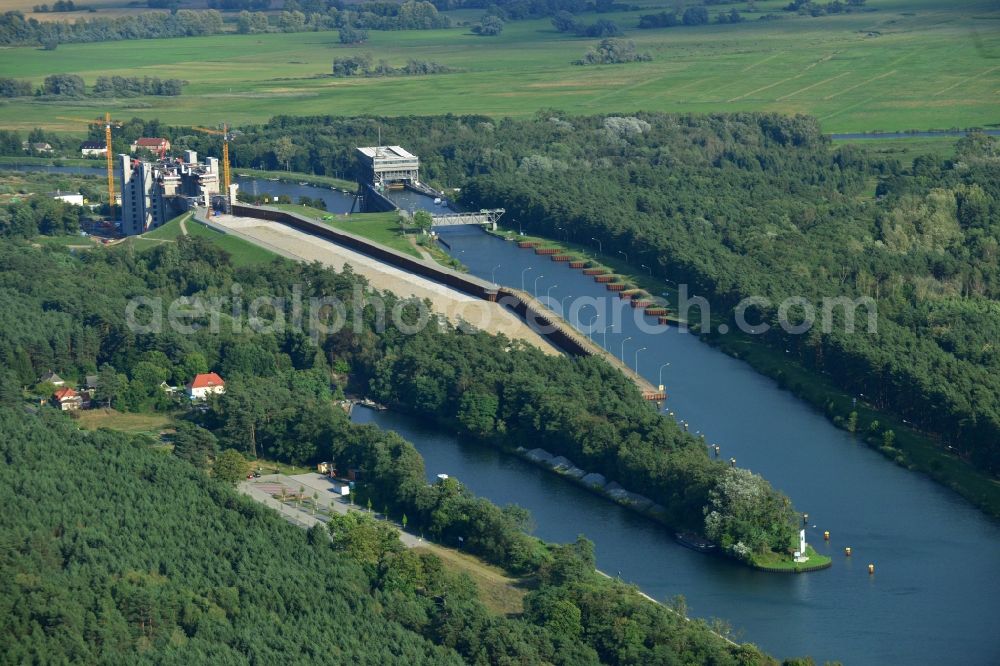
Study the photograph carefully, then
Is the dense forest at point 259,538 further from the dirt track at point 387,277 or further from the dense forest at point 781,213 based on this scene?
the dense forest at point 781,213

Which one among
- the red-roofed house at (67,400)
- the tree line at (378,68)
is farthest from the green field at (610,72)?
the red-roofed house at (67,400)

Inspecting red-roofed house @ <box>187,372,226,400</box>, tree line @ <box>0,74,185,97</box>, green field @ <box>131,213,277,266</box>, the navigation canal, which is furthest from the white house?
tree line @ <box>0,74,185,97</box>

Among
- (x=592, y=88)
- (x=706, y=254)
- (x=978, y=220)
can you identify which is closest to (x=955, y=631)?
(x=706, y=254)

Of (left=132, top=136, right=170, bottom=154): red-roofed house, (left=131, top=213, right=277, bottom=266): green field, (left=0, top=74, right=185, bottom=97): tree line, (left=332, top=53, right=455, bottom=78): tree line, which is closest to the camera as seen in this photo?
(left=131, top=213, right=277, bottom=266): green field

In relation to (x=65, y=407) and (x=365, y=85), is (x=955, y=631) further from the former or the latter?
(x=365, y=85)

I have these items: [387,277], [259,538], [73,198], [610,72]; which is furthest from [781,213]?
[610,72]

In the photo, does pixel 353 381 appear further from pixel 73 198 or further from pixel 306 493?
pixel 73 198

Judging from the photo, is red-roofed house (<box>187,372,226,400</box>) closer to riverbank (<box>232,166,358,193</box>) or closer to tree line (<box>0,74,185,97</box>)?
riverbank (<box>232,166,358,193</box>)

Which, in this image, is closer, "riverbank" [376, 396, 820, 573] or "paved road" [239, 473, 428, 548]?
"riverbank" [376, 396, 820, 573]
